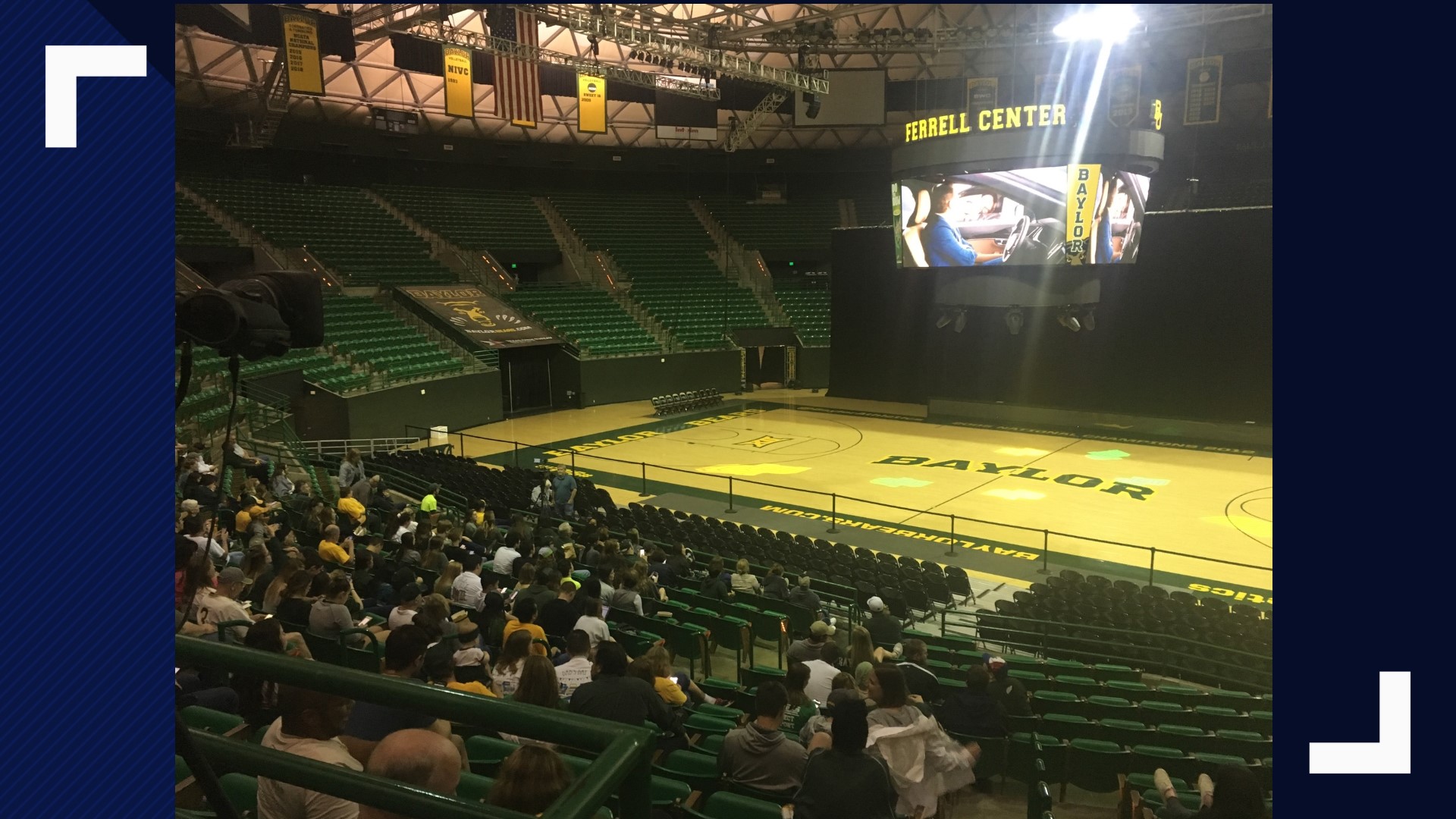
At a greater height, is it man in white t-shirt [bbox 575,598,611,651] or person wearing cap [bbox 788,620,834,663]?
man in white t-shirt [bbox 575,598,611,651]

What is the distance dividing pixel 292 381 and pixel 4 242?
20.8 m

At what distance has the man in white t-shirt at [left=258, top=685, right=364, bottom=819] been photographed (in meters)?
2.77

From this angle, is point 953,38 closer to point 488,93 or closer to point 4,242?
point 488,93

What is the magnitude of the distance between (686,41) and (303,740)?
2605 centimetres

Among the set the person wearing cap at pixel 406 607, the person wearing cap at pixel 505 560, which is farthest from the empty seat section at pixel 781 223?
the person wearing cap at pixel 406 607

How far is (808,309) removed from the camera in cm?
3688

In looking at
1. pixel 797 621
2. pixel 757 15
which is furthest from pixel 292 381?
Answer: pixel 757 15

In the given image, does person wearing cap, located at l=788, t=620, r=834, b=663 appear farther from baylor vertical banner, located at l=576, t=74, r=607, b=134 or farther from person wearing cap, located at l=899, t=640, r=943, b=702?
baylor vertical banner, located at l=576, t=74, r=607, b=134

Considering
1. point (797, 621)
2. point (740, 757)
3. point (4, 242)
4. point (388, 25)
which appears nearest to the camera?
point (4, 242)

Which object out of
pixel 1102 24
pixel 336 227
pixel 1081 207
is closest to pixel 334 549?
pixel 1081 207

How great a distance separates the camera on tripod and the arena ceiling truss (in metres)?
21.3

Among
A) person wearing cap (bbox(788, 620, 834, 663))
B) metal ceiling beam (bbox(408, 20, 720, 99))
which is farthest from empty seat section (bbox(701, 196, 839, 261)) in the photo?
person wearing cap (bbox(788, 620, 834, 663))

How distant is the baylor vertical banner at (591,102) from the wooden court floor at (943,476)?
8.26m
